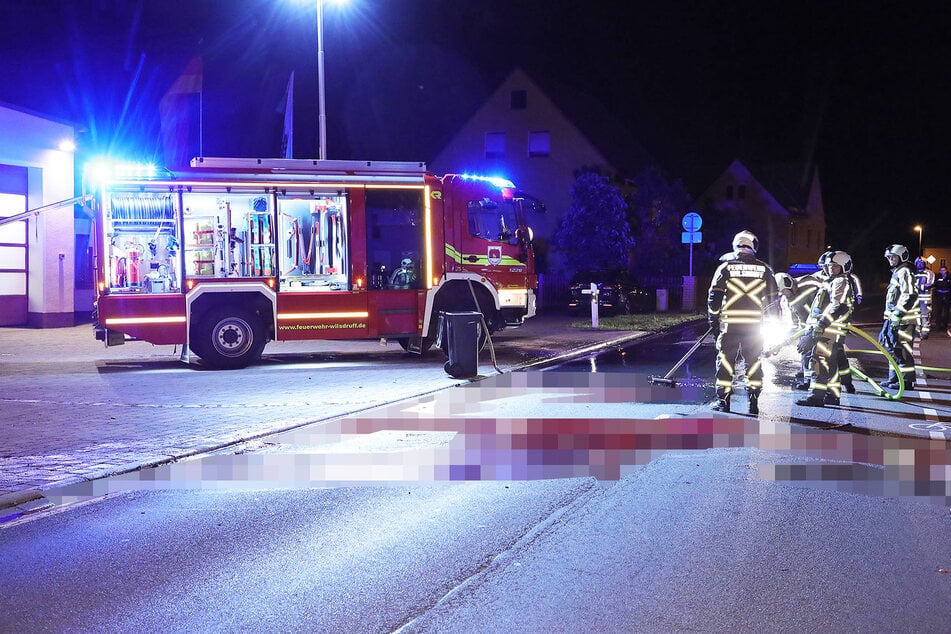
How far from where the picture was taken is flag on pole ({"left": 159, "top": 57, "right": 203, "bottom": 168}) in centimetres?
3178

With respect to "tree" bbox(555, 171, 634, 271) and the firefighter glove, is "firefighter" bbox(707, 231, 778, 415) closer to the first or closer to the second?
the firefighter glove

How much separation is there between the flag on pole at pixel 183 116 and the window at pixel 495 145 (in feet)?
44.7

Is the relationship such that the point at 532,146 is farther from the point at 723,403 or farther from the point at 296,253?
the point at 723,403

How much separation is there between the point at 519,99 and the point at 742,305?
33.4m

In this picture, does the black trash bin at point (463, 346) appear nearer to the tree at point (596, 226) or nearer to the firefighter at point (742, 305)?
the firefighter at point (742, 305)

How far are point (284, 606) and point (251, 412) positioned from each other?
240 inches

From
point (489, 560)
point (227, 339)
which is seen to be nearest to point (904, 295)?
point (489, 560)

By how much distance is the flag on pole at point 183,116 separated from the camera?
3178 centimetres

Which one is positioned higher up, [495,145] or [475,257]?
[495,145]

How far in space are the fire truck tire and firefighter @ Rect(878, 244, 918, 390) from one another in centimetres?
984

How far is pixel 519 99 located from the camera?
41.5 m

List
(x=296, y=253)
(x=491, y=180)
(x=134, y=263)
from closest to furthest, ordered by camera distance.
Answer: (x=134, y=263)
(x=296, y=253)
(x=491, y=180)

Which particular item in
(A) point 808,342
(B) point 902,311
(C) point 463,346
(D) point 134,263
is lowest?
(C) point 463,346

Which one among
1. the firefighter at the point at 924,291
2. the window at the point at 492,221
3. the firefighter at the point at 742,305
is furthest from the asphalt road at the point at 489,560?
the firefighter at the point at 924,291
